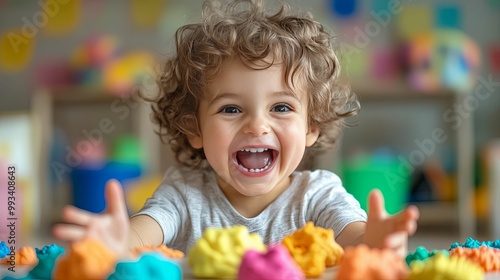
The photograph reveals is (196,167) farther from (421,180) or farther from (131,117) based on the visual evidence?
(131,117)

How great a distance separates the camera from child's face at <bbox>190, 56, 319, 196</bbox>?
114 cm

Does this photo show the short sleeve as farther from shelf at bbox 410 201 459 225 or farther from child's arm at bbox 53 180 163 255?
shelf at bbox 410 201 459 225

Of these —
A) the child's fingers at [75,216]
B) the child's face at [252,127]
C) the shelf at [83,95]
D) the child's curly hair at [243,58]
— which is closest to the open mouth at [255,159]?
the child's face at [252,127]

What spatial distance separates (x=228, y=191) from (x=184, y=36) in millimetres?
299

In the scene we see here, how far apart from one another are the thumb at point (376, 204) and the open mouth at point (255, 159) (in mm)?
397

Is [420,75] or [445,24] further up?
[445,24]

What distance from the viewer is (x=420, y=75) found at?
3.86m

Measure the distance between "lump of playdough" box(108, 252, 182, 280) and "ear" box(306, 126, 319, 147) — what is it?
27.8 inches

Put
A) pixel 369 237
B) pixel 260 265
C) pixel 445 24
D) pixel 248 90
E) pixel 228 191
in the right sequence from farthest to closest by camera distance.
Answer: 1. pixel 445 24
2. pixel 228 191
3. pixel 248 90
4. pixel 369 237
5. pixel 260 265

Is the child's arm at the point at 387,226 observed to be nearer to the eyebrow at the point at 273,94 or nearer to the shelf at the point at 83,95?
the eyebrow at the point at 273,94

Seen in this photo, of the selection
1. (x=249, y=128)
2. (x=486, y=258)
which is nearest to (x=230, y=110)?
(x=249, y=128)

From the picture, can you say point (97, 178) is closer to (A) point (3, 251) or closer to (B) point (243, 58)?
(B) point (243, 58)

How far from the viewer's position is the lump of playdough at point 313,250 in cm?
74

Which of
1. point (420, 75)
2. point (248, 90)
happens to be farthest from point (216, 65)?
point (420, 75)
